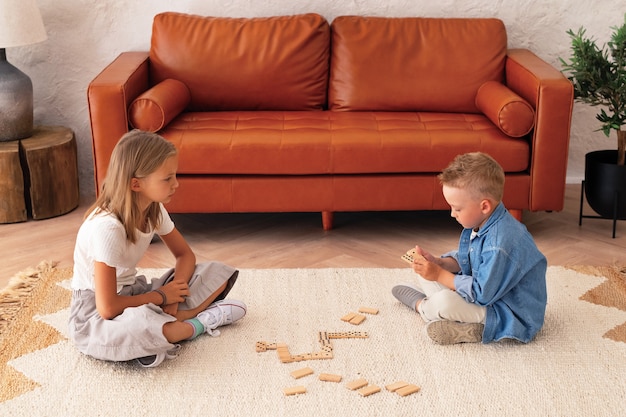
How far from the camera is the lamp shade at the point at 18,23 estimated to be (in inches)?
144

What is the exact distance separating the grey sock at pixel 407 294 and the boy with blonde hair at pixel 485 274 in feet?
0.50

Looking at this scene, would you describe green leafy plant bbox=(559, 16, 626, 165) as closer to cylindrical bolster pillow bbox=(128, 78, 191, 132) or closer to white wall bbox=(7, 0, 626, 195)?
white wall bbox=(7, 0, 626, 195)

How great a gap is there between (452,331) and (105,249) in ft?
3.47

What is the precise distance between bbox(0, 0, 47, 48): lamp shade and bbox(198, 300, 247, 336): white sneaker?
1704 mm

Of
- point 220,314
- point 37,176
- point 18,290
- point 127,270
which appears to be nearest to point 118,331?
point 127,270

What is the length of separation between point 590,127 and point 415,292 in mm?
1943

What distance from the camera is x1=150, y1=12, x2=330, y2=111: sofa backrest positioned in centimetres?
388

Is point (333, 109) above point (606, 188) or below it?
above

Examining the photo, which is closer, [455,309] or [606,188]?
[455,309]

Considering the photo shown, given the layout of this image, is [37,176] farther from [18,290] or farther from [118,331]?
[118,331]

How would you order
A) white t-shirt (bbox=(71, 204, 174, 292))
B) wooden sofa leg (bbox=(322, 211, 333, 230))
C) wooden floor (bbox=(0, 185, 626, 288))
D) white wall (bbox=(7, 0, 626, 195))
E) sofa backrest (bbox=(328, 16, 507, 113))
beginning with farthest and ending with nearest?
white wall (bbox=(7, 0, 626, 195))
sofa backrest (bbox=(328, 16, 507, 113))
wooden sofa leg (bbox=(322, 211, 333, 230))
wooden floor (bbox=(0, 185, 626, 288))
white t-shirt (bbox=(71, 204, 174, 292))

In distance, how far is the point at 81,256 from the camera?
8.32ft

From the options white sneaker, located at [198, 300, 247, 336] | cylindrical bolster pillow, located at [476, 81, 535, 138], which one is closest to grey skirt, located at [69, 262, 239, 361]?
white sneaker, located at [198, 300, 247, 336]

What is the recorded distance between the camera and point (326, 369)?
2465mm
